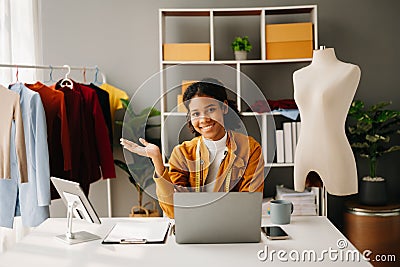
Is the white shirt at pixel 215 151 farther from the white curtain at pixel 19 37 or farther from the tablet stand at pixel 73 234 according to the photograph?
the white curtain at pixel 19 37

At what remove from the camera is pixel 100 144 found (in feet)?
12.3

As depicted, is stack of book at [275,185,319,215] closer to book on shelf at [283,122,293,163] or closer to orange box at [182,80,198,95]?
book on shelf at [283,122,293,163]

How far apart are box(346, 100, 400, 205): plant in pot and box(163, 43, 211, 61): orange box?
3.59 feet

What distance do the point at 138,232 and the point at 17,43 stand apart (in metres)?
2.08

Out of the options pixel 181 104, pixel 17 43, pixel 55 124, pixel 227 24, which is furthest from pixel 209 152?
pixel 227 24

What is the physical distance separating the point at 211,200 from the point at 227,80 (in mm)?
475

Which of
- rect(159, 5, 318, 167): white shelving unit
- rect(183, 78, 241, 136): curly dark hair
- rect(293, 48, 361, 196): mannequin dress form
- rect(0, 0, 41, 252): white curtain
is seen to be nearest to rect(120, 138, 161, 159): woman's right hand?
rect(183, 78, 241, 136): curly dark hair

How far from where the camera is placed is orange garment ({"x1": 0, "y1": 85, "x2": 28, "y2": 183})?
308cm

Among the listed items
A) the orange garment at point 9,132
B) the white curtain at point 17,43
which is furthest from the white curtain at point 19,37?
the orange garment at point 9,132

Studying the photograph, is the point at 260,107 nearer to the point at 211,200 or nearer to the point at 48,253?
the point at 211,200

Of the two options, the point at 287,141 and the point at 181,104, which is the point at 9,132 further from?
the point at 287,141

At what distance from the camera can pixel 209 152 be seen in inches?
70.9

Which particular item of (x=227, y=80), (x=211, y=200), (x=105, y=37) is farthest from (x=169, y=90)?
(x=105, y=37)

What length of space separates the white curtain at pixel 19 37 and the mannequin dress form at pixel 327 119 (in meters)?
2.06
